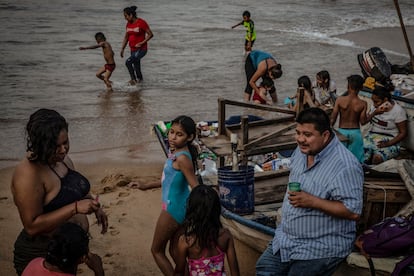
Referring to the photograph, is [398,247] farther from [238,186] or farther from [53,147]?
[53,147]

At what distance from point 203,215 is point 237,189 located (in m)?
1.43

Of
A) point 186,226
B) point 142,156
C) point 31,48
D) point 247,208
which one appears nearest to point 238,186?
point 247,208

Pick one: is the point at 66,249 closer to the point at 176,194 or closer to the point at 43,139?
the point at 43,139

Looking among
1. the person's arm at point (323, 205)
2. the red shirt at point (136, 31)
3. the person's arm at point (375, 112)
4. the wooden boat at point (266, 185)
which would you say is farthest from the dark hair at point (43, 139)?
the red shirt at point (136, 31)

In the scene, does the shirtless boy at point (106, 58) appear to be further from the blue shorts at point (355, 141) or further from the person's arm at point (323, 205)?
the person's arm at point (323, 205)

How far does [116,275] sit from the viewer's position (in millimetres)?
5895

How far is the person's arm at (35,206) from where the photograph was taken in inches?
146

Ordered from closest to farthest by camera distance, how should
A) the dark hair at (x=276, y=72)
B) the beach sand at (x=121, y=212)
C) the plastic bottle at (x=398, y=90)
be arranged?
the beach sand at (x=121, y=212), the plastic bottle at (x=398, y=90), the dark hair at (x=276, y=72)

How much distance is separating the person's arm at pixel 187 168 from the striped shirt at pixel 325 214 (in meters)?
0.81

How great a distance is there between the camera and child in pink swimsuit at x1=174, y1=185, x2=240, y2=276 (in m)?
3.94

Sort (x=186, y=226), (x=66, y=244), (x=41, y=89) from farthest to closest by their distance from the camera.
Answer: (x=41, y=89) < (x=186, y=226) < (x=66, y=244)

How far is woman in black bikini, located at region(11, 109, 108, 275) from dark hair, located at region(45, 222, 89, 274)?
8.6 inches

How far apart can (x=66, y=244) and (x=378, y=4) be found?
35.8m

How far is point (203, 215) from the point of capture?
394cm
